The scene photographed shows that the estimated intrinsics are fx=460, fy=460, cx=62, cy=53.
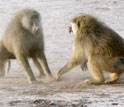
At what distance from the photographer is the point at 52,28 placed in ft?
40.8

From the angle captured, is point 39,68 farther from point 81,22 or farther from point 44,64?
point 81,22

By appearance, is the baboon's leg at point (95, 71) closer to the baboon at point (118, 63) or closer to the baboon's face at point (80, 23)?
the baboon at point (118, 63)

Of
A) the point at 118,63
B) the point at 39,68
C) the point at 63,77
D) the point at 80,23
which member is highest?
the point at 80,23

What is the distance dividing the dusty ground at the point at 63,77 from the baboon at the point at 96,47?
245mm

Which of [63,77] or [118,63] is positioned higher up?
[118,63]

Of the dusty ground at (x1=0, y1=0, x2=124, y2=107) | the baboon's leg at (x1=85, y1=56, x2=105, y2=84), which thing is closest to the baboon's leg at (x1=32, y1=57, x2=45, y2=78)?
the dusty ground at (x1=0, y1=0, x2=124, y2=107)

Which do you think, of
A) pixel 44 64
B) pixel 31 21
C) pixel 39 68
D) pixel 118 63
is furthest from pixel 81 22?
Result: pixel 39 68

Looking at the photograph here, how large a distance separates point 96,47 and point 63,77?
4.11 feet

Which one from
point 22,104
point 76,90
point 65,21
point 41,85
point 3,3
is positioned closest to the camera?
point 22,104

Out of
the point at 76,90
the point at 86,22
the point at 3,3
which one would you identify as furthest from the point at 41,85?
the point at 3,3

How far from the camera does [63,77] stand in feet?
27.2

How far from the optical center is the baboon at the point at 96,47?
723 centimetres

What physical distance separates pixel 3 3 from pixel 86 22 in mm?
7667

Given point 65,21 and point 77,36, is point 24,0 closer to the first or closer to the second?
Answer: point 65,21
